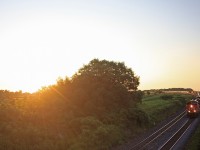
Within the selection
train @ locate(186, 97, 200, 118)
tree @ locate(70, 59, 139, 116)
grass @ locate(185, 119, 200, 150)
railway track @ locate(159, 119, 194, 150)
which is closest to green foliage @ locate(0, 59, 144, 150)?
tree @ locate(70, 59, 139, 116)

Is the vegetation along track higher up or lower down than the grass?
higher up

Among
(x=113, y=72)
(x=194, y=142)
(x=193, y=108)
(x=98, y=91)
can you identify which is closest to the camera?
(x=194, y=142)

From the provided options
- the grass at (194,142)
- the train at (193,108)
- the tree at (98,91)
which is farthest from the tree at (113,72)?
the grass at (194,142)

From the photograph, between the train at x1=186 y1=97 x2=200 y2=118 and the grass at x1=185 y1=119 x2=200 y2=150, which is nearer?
the grass at x1=185 y1=119 x2=200 y2=150

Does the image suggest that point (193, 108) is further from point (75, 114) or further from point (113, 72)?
point (75, 114)

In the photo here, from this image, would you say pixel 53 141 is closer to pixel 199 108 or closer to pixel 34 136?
pixel 34 136

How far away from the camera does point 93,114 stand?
40.8 m

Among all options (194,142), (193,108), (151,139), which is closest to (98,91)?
(151,139)

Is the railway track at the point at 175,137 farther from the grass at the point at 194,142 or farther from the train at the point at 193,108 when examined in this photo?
the train at the point at 193,108

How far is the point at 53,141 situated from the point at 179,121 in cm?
2825

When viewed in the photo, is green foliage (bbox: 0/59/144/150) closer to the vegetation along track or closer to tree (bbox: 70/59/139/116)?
tree (bbox: 70/59/139/116)

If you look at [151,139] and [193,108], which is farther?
[193,108]

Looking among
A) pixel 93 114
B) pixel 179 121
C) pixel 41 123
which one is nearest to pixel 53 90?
pixel 93 114

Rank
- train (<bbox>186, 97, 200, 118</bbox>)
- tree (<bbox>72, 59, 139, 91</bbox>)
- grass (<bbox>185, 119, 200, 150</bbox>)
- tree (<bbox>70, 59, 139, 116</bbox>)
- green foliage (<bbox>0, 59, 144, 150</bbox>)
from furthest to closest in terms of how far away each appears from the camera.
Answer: train (<bbox>186, 97, 200, 118</bbox>), tree (<bbox>72, 59, 139, 91</bbox>), tree (<bbox>70, 59, 139, 116</bbox>), grass (<bbox>185, 119, 200, 150</bbox>), green foliage (<bbox>0, 59, 144, 150</bbox>)
